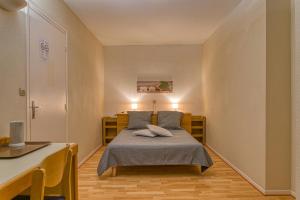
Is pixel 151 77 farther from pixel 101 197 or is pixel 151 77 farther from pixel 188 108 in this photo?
pixel 101 197

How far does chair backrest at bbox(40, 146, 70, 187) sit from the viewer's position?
123 cm

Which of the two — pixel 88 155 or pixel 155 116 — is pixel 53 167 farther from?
pixel 155 116

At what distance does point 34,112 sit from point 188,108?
3990 mm

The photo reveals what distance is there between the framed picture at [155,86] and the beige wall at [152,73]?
4.0 inches

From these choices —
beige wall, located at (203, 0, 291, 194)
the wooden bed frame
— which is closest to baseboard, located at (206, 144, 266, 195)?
beige wall, located at (203, 0, 291, 194)

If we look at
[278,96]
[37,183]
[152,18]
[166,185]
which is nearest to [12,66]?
[37,183]

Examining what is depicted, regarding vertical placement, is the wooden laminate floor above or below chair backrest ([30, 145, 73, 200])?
below

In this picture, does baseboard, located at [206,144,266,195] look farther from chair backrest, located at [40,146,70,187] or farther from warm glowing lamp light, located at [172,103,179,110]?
chair backrest, located at [40,146,70,187]

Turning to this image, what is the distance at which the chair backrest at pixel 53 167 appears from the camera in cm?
123

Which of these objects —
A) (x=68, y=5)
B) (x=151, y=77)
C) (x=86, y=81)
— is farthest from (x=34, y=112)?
(x=151, y=77)

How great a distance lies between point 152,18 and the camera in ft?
12.9

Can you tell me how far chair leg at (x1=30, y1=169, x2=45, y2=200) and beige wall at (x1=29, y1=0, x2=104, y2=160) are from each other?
6.62ft

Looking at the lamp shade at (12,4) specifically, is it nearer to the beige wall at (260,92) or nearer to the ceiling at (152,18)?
the ceiling at (152,18)

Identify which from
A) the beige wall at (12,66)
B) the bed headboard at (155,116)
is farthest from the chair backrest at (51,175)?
the bed headboard at (155,116)
